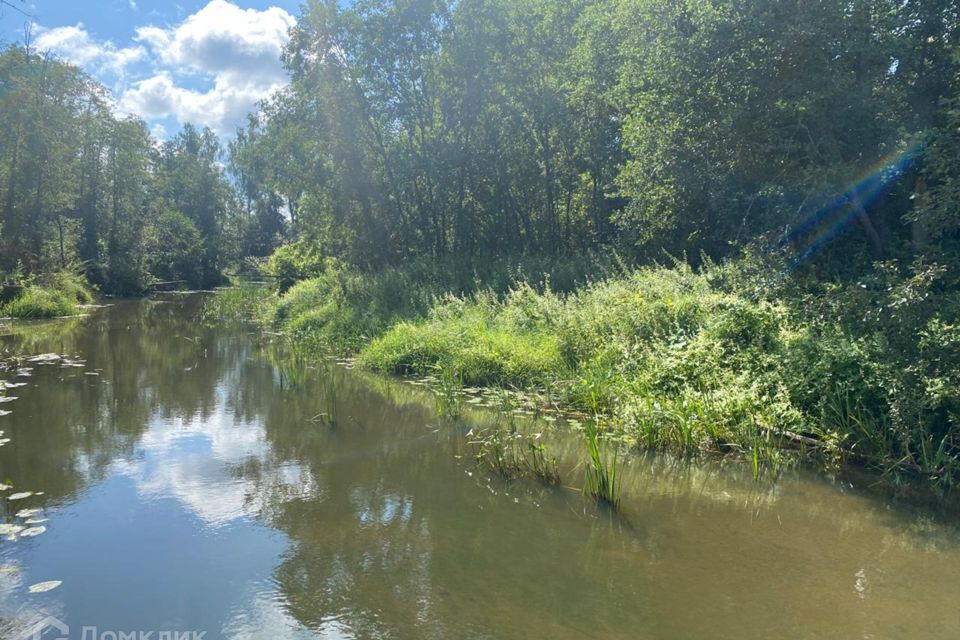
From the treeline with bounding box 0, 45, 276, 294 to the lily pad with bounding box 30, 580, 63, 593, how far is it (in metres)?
25.3

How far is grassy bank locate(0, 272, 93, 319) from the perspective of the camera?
2269cm

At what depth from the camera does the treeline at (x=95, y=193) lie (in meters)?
28.0

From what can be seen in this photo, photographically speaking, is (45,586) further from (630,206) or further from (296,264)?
(296,264)

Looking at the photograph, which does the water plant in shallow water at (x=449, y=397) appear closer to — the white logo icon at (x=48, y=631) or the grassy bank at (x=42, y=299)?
the white logo icon at (x=48, y=631)

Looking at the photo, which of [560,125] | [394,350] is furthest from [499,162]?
[394,350]

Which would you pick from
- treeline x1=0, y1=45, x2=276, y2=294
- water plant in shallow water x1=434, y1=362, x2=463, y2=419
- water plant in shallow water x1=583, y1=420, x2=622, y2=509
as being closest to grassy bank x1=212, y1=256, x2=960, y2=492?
water plant in shallow water x1=434, y1=362, x2=463, y2=419

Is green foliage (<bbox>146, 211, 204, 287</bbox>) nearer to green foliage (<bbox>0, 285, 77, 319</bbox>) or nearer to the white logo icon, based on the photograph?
green foliage (<bbox>0, 285, 77, 319</bbox>)

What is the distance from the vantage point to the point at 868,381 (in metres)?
6.68

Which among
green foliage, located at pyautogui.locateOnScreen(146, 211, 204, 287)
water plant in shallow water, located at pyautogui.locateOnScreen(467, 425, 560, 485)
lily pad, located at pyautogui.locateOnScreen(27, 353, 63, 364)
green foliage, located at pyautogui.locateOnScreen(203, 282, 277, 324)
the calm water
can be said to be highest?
green foliage, located at pyautogui.locateOnScreen(146, 211, 204, 287)

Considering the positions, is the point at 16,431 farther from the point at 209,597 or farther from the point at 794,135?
the point at 794,135

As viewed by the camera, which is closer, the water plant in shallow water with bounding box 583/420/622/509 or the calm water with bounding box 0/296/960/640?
the calm water with bounding box 0/296/960/640

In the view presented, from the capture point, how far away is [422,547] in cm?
493

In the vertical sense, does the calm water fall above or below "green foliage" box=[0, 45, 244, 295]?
below

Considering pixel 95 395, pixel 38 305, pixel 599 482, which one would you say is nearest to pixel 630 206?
pixel 599 482
